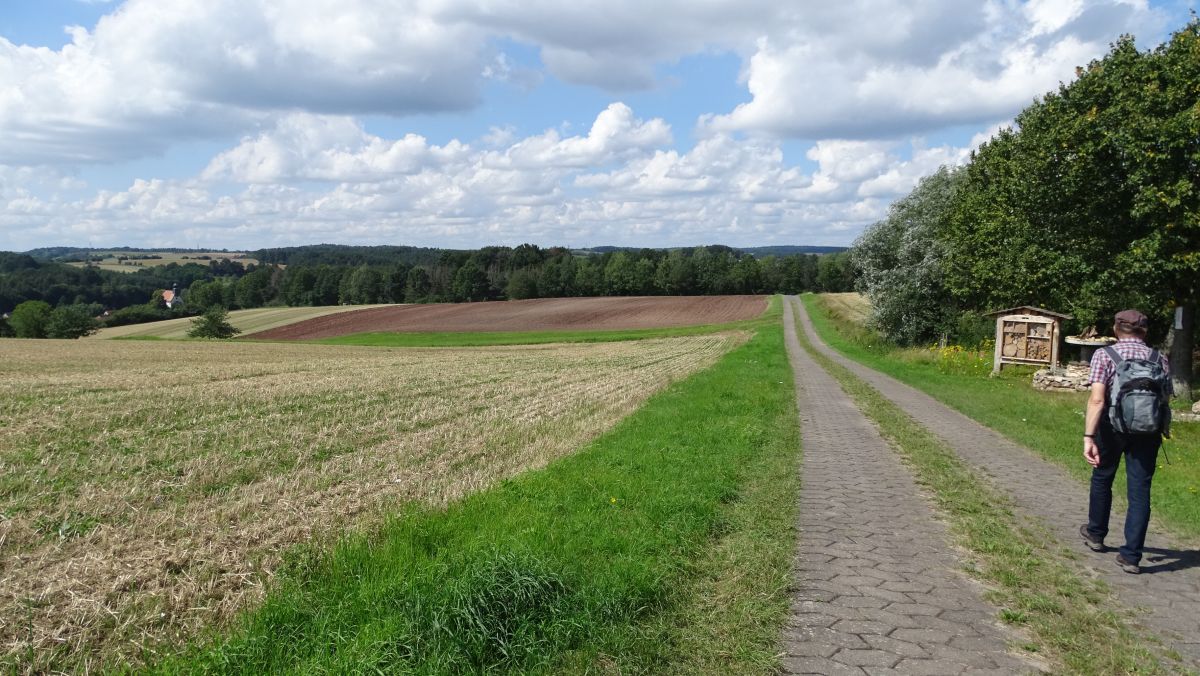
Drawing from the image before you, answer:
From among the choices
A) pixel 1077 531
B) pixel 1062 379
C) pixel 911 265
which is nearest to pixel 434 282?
pixel 911 265

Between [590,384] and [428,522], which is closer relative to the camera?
[428,522]

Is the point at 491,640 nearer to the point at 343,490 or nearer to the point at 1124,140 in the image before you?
the point at 343,490

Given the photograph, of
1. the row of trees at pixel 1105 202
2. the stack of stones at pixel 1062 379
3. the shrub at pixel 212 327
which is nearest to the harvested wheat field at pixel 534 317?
the shrub at pixel 212 327

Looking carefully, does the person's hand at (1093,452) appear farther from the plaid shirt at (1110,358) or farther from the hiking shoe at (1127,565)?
the hiking shoe at (1127,565)

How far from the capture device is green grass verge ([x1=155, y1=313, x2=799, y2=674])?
4.14 metres

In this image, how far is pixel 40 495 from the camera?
8070 mm

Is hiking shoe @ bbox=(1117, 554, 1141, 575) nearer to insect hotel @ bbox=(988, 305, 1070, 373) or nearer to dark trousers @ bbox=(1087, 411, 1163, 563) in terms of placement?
dark trousers @ bbox=(1087, 411, 1163, 563)

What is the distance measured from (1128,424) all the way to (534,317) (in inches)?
2771

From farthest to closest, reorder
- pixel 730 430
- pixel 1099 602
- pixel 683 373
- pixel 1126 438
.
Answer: pixel 683 373 → pixel 730 430 → pixel 1126 438 → pixel 1099 602

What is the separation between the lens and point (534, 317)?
75.4 metres

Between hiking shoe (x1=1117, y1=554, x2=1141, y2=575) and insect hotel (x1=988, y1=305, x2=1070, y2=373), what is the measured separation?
20158mm

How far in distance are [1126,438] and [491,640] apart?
5.49m

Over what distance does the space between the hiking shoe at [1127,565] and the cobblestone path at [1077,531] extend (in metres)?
0.05

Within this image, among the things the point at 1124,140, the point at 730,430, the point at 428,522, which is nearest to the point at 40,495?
Result: the point at 428,522
